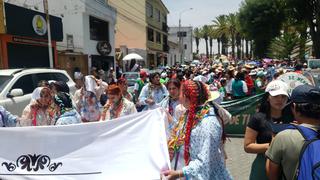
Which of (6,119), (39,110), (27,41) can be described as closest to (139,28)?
(27,41)

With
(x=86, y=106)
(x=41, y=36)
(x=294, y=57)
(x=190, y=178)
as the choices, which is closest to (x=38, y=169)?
(x=190, y=178)

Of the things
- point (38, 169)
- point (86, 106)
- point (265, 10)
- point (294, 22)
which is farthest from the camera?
point (265, 10)

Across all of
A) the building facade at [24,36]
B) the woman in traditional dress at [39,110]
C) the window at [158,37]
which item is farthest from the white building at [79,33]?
the window at [158,37]

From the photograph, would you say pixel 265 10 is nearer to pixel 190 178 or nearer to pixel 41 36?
pixel 41 36

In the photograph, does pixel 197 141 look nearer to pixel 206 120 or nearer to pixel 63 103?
pixel 206 120

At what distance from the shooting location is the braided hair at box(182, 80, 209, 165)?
3.48 metres

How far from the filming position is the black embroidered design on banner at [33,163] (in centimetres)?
442

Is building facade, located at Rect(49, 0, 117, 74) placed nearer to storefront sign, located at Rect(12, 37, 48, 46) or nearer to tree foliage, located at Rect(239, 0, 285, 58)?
storefront sign, located at Rect(12, 37, 48, 46)

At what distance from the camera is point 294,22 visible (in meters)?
39.4

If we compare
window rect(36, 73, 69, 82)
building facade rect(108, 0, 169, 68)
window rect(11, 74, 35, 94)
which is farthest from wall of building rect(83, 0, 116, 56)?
window rect(11, 74, 35, 94)

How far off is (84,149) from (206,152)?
1.66 metres

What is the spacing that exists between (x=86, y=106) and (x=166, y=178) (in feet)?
14.5

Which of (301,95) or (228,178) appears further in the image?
(228,178)

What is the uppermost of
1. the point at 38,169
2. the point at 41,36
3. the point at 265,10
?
the point at 265,10
